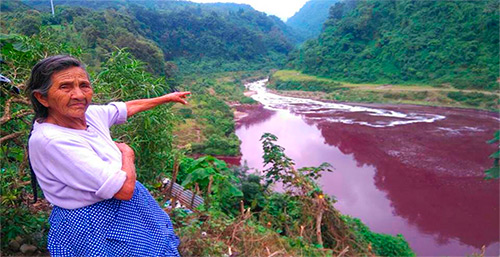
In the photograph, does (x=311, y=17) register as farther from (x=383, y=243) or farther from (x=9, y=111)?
(x=9, y=111)

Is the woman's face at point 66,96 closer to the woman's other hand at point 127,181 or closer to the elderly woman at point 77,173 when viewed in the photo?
the elderly woman at point 77,173

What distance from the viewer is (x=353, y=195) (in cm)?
987

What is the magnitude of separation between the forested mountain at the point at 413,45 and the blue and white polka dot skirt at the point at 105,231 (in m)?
27.1

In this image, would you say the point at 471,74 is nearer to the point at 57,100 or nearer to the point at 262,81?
the point at 262,81

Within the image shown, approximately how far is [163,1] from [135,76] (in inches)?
2693

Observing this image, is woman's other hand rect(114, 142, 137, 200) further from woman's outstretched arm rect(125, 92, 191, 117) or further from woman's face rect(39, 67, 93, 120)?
woman's outstretched arm rect(125, 92, 191, 117)

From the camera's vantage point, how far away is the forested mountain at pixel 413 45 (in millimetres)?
24391

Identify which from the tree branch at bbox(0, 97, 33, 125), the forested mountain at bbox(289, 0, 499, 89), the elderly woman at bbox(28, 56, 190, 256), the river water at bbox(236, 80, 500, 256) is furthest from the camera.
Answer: the forested mountain at bbox(289, 0, 499, 89)

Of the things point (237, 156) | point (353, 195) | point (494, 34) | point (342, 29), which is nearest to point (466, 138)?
point (353, 195)

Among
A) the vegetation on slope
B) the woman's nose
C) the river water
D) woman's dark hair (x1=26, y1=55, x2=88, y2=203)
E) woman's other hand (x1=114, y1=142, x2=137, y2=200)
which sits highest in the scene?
woman's dark hair (x1=26, y1=55, x2=88, y2=203)

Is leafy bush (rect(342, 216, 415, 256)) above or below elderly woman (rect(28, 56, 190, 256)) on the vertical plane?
below

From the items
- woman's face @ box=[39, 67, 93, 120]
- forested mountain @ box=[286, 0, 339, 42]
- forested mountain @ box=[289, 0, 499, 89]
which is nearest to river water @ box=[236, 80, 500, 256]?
forested mountain @ box=[289, 0, 499, 89]

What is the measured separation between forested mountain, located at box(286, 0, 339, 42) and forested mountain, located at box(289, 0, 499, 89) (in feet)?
142

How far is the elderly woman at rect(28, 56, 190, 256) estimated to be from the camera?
0.74 m
